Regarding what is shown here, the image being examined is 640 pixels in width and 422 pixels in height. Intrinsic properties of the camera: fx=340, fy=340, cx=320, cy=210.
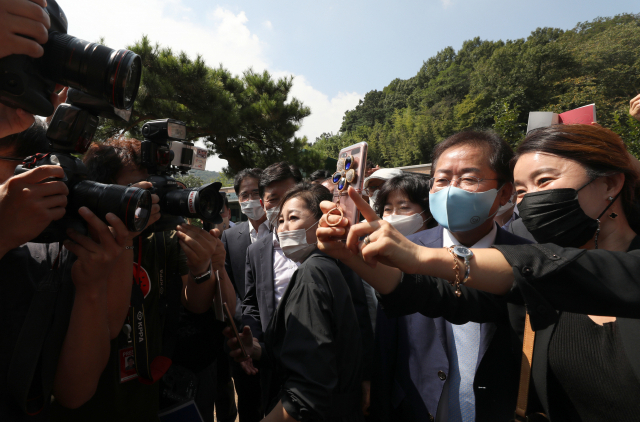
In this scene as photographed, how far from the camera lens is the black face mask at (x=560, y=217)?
4.39 feet

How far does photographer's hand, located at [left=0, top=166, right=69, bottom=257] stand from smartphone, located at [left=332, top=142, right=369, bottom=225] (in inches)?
39.2

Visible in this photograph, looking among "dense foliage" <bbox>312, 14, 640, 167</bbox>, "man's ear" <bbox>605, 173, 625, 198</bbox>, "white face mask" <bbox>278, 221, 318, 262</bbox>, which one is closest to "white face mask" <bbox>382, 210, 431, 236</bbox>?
"white face mask" <bbox>278, 221, 318, 262</bbox>

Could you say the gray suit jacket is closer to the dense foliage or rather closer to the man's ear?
the man's ear

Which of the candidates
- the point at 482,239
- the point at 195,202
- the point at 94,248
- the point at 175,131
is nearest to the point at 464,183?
the point at 482,239

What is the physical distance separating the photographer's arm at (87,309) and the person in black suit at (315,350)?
0.72 metres

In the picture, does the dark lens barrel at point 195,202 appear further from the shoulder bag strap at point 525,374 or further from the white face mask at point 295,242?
the shoulder bag strap at point 525,374

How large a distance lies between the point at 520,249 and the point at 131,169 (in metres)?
1.92

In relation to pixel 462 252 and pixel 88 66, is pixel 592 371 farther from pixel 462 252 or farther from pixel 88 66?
pixel 88 66

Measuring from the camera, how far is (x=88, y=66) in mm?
1247

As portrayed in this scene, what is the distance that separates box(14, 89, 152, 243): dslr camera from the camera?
1235 millimetres

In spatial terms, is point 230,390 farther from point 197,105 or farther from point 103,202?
point 197,105

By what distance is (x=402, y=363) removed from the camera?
A: 5.91 ft

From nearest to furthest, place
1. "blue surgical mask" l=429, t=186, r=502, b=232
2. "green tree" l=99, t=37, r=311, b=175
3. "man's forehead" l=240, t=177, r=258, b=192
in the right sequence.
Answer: "blue surgical mask" l=429, t=186, r=502, b=232
"man's forehead" l=240, t=177, r=258, b=192
"green tree" l=99, t=37, r=311, b=175

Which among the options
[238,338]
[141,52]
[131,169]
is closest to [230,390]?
[238,338]
